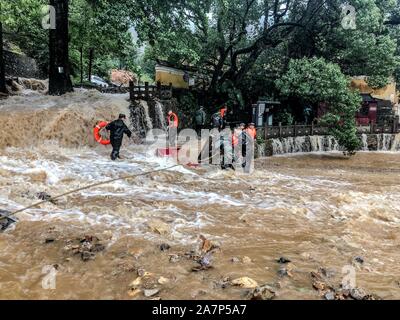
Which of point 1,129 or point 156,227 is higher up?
point 1,129

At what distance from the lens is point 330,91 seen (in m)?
21.7

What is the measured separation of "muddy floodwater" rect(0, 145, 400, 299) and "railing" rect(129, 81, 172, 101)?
636 centimetres

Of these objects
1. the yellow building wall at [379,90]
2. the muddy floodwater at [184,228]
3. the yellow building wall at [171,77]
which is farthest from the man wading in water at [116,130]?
the yellow building wall at [379,90]

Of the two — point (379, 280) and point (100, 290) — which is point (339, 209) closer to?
point (379, 280)

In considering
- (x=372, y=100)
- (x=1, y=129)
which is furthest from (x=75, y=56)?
(x=372, y=100)

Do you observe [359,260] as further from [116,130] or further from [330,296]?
[116,130]

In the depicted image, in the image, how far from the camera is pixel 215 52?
2652cm

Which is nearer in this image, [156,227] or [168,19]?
[156,227]

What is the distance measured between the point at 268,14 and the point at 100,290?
25.1 m

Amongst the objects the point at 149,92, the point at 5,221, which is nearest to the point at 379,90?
the point at 149,92

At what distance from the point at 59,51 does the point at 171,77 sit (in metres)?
10.3
